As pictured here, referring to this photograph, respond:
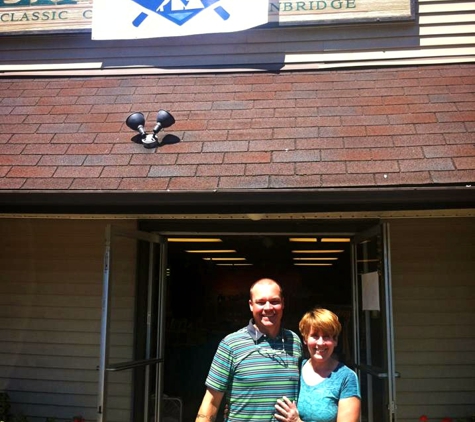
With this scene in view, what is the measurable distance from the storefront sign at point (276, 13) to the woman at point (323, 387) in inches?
157

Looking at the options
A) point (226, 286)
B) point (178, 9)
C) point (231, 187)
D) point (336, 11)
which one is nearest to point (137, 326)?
point (231, 187)

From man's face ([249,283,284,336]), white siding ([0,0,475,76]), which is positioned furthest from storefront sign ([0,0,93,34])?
man's face ([249,283,284,336])

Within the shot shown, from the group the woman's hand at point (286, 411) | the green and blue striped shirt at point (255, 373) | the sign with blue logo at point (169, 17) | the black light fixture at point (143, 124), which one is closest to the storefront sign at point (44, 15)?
the sign with blue logo at point (169, 17)

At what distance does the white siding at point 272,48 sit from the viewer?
5977 mm

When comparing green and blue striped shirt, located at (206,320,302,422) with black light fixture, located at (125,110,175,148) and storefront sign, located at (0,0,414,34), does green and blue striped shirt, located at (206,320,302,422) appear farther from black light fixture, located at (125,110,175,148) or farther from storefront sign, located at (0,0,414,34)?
storefront sign, located at (0,0,414,34)

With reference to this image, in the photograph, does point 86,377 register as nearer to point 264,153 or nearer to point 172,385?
point 172,385

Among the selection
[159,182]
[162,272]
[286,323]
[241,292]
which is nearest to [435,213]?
[159,182]

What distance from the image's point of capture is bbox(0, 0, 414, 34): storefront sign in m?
6.00

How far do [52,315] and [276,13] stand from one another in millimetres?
3795

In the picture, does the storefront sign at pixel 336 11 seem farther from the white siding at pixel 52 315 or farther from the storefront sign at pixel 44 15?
the white siding at pixel 52 315

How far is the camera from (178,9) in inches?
244

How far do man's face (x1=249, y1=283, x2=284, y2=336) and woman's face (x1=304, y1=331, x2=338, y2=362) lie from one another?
211 mm

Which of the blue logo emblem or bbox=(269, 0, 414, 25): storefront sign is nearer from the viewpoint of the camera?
bbox=(269, 0, 414, 25): storefront sign

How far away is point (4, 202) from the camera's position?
4621 millimetres
